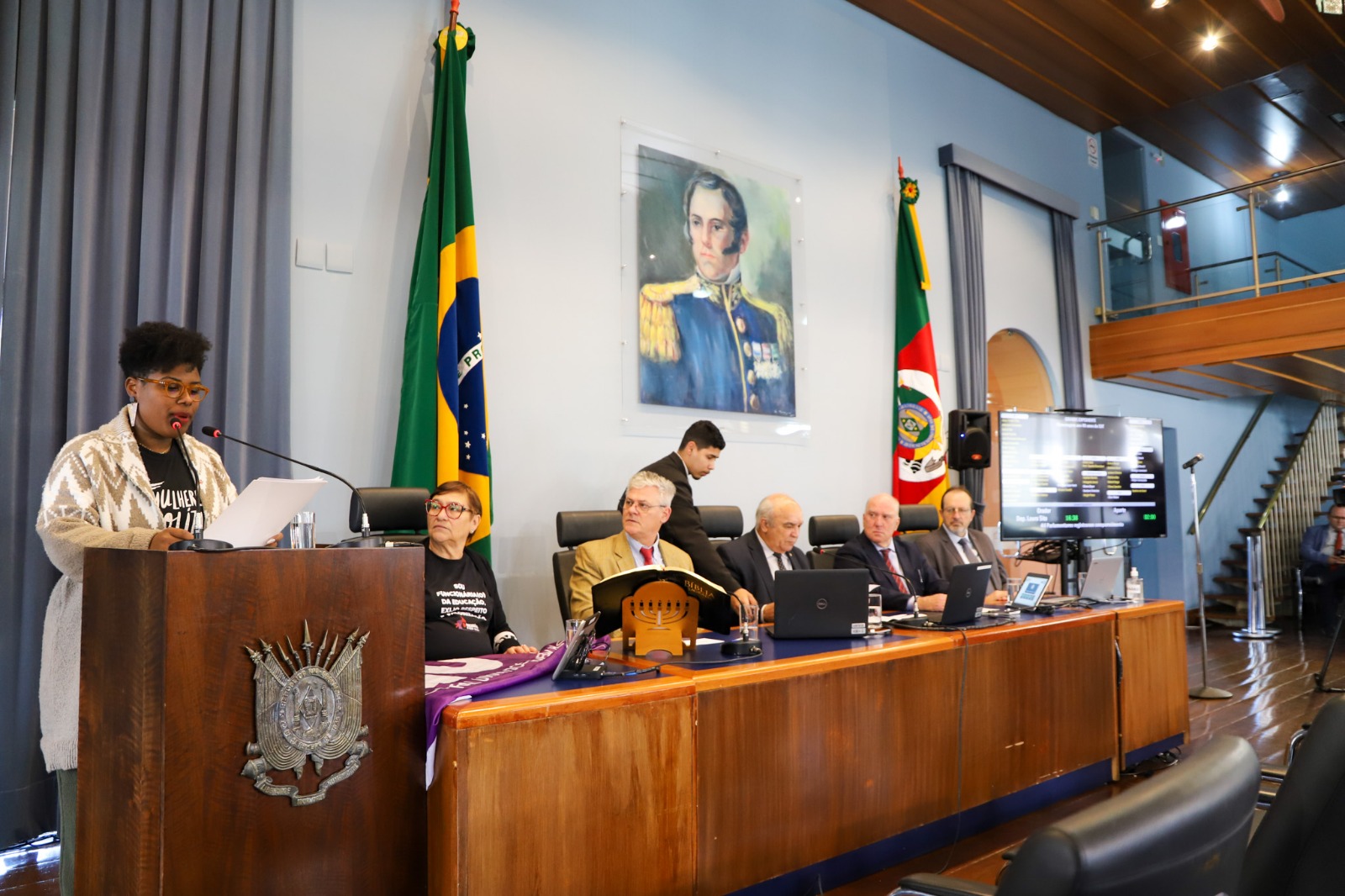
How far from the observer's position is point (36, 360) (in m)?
2.96

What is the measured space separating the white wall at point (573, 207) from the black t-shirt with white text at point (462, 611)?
835mm

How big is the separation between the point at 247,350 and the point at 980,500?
455 centimetres

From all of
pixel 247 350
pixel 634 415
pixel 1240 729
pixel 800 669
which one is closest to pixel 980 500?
pixel 1240 729

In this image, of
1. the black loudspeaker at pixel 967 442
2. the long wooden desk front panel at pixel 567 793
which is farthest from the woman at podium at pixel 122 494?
the black loudspeaker at pixel 967 442

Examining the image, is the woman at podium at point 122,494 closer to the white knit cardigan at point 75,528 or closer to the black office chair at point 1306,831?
the white knit cardigan at point 75,528

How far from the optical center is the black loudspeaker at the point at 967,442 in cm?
545

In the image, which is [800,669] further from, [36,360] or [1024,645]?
[36,360]

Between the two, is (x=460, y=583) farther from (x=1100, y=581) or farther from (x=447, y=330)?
(x=1100, y=581)

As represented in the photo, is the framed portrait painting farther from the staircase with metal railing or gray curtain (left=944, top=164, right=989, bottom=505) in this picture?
the staircase with metal railing

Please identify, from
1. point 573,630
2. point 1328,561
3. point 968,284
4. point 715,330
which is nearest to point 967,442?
point 968,284

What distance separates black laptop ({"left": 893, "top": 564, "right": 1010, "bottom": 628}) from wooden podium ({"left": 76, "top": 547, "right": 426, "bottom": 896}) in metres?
1.90

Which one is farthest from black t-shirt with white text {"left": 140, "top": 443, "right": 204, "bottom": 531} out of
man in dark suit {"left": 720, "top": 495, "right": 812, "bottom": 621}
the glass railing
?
the glass railing

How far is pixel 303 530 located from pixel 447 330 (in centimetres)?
201

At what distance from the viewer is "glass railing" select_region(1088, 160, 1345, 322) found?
264 inches
